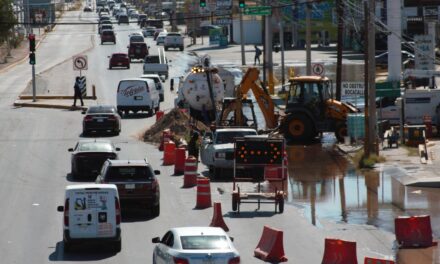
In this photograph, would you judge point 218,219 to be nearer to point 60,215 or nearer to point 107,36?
point 60,215

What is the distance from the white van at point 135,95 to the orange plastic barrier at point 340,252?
3718 centimetres

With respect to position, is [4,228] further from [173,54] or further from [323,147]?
[173,54]

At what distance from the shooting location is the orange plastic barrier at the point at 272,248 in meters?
23.7

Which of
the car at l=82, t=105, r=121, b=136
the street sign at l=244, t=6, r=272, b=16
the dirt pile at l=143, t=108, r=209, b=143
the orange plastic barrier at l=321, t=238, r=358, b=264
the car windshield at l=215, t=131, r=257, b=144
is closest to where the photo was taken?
the orange plastic barrier at l=321, t=238, r=358, b=264

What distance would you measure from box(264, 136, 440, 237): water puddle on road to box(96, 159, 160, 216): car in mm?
4161

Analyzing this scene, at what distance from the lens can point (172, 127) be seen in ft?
164

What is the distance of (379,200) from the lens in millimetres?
32781

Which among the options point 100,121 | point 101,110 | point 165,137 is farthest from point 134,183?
point 101,110

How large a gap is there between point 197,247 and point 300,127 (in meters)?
27.3

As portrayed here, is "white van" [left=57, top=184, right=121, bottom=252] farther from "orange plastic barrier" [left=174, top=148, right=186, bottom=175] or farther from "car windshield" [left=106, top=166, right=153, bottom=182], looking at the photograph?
"orange plastic barrier" [left=174, top=148, right=186, bottom=175]

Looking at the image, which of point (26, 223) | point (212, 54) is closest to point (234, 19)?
point (212, 54)

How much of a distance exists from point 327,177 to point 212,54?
76.2 metres

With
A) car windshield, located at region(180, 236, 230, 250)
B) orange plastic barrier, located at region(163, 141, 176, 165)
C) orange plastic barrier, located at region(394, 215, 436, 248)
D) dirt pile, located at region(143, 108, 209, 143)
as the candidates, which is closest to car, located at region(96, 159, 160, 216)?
orange plastic barrier, located at region(394, 215, 436, 248)

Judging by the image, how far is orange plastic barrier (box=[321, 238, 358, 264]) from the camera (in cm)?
2188
